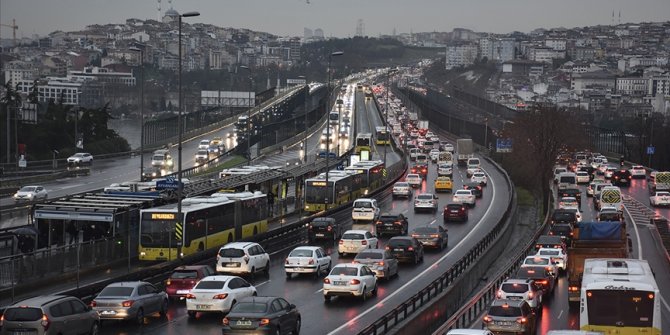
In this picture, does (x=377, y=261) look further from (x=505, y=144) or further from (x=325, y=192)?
(x=505, y=144)

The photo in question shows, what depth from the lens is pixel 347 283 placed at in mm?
32406

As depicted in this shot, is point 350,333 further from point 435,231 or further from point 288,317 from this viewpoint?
point 435,231

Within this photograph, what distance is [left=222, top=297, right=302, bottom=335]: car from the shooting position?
2469 centimetres

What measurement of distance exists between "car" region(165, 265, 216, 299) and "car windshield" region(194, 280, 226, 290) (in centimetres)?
233

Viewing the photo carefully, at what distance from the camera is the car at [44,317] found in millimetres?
23016

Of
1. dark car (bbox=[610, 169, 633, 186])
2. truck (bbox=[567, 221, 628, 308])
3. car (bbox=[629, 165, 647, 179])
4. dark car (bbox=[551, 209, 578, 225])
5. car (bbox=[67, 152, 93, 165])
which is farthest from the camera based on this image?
car (bbox=[629, 165, 647, 179])

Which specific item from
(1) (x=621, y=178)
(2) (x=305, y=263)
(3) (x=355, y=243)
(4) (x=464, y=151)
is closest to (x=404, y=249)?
(3) (x=355, y=243)

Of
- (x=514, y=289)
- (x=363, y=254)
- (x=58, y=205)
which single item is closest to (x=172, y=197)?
(x=58, y=205)

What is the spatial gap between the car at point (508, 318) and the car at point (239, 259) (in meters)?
11.1

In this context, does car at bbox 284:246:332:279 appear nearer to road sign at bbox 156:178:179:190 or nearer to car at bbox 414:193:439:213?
road sign at bbox 156:178:179:190

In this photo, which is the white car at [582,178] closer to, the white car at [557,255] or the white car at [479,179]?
the white car at [479,179]

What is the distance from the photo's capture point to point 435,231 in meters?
48.2

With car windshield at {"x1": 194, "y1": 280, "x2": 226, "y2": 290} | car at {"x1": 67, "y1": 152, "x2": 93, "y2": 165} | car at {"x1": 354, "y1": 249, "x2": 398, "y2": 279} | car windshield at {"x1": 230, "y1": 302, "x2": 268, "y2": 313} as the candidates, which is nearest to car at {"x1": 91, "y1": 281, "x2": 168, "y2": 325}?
car windshield at {"x1": 194, "y1": 280, "x2": 226, "y2": 290}

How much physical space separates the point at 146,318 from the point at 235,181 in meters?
26.9
